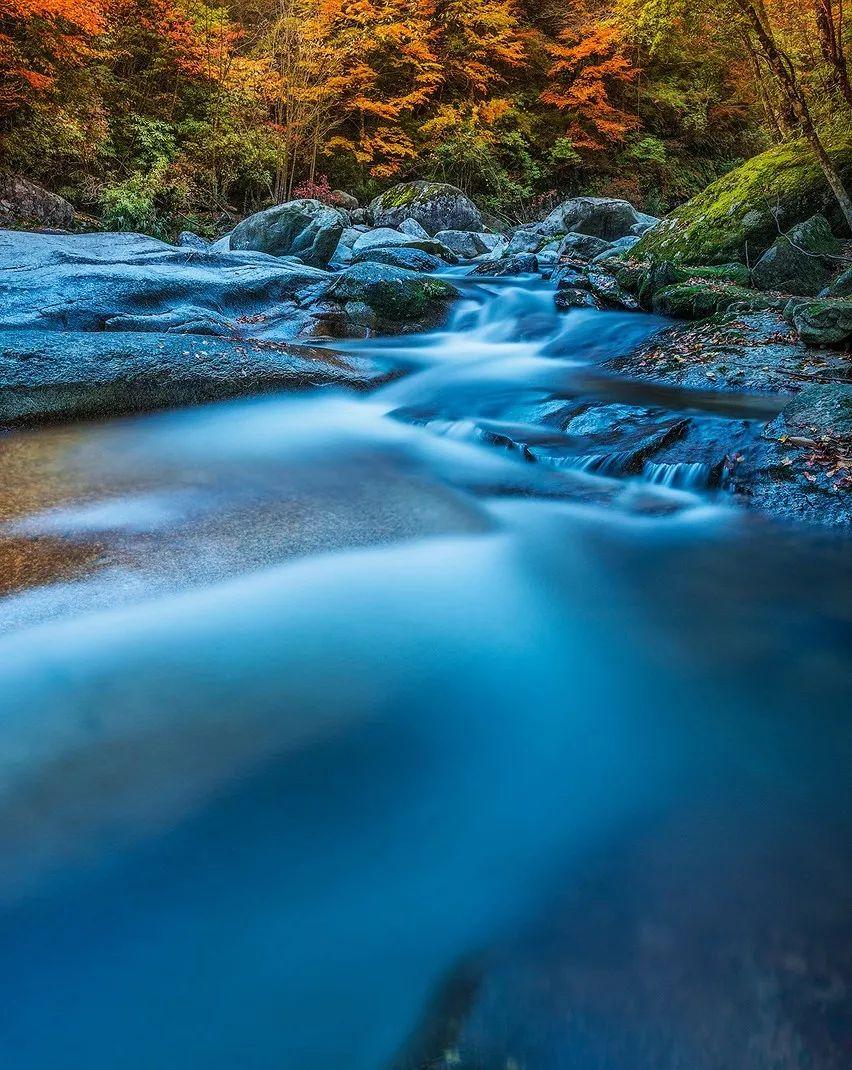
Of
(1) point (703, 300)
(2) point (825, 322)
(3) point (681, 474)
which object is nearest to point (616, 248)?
(1) point (703, 300)

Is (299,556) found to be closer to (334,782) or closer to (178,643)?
(178,643)

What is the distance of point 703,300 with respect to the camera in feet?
26.3

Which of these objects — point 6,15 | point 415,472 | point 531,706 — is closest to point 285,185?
point 6,15

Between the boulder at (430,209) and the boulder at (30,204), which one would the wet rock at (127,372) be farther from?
the boulder at (430,209)

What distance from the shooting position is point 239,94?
1727 cm

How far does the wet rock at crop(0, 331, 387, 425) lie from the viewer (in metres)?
5.43

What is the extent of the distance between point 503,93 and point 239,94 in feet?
27.9

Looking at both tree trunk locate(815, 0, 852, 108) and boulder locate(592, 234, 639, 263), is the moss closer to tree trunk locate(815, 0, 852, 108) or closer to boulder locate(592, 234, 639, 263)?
boulder locate(592, 234, 639, 263)

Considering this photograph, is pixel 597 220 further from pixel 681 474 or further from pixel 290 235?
pixel 681 474

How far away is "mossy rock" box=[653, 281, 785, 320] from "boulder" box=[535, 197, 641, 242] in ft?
29.1

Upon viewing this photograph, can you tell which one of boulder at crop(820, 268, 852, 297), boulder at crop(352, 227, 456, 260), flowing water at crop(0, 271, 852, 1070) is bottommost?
flowing water at crop(0, 271, 852, 1070)

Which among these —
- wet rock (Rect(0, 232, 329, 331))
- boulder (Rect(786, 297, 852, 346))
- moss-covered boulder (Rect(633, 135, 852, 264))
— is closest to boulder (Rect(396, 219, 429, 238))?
wet rock (Rect(0, 232, 329, 331))

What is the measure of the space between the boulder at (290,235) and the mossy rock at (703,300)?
23.1 ft

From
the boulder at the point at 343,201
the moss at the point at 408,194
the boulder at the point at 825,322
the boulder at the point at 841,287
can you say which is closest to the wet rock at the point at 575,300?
the boulder at the point at 841,287
